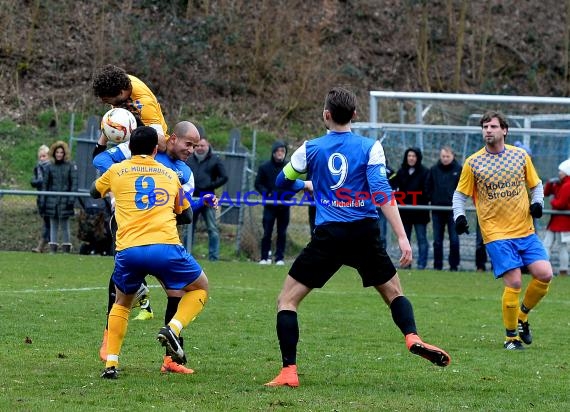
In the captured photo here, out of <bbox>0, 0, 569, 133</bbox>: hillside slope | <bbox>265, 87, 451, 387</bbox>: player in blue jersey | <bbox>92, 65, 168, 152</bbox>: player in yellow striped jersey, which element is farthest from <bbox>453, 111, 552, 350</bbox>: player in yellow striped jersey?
<bbox>0, 0, 569, 133</bbox>: hillside slope

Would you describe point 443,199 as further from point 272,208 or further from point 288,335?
point 288,335

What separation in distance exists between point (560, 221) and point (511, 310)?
8483mm

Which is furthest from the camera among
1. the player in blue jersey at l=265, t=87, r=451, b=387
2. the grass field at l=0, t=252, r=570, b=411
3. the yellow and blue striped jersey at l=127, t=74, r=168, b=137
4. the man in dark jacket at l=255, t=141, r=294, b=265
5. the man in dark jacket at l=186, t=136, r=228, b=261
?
the man in dark jacket at l=255, t=141, r=294, b=265

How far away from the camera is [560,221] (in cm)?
1703

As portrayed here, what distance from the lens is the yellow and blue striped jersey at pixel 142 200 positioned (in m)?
6.67

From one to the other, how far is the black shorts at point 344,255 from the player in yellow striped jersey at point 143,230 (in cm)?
74

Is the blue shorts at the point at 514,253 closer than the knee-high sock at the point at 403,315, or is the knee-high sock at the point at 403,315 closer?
the knee-high sock at the point at 403,315

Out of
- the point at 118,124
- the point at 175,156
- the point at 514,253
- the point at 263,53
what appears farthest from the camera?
the point at 263,53

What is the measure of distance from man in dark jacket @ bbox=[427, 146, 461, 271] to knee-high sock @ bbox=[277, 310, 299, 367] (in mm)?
10645

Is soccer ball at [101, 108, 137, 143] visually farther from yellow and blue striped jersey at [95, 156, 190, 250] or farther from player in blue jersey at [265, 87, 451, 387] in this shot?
player in blue jersey at [265, 87, 451, 387]

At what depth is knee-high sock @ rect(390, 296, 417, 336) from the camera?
6.81m

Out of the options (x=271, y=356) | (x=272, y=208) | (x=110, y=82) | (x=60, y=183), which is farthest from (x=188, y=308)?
(x=60, y=183)

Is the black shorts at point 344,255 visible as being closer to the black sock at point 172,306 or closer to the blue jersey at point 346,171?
the blue jersey at point 346,171

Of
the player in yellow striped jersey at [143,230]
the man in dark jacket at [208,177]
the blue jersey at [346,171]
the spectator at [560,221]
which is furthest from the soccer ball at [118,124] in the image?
the spectator at [560,221]
